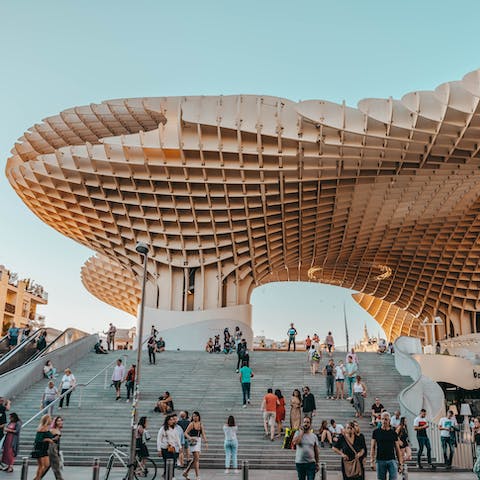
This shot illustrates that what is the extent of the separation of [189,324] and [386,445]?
2911cm

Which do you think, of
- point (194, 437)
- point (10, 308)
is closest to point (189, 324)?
point (194, 437)

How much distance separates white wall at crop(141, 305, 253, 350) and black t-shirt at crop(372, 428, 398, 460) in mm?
28466

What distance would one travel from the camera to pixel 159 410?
56.7 feet

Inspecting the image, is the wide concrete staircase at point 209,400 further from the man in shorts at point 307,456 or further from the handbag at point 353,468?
the handbag at point 353,468

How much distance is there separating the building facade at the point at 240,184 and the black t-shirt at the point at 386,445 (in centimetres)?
1971

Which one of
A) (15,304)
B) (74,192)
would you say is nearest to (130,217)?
(74,192)

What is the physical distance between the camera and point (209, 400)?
19000mm

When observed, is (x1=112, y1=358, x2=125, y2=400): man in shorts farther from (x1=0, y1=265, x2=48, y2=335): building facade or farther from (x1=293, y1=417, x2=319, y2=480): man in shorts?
(x1=0, y1=265, x2=48, y2=335): building facade

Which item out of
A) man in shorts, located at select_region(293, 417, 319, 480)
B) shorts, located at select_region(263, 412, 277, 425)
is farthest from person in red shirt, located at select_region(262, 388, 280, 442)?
man in shorts, located at select_region(293, 417, 319, 480)

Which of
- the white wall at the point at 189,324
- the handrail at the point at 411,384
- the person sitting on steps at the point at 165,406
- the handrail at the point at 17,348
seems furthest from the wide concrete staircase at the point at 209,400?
the white wall at the point at 189,324

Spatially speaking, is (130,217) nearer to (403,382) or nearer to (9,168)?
(9,168)

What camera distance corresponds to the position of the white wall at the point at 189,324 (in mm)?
37781

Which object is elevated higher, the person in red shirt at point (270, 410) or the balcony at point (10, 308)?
the balcony at point (10, 308)

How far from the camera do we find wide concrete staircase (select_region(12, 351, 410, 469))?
14.8m
